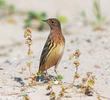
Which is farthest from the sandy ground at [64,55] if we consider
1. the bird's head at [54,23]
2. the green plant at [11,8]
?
the bird's head at [54,23]

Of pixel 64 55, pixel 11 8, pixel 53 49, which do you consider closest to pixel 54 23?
pixel 53 49

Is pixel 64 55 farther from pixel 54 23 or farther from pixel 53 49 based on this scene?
pixel 53 49

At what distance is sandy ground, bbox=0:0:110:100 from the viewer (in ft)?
16.8

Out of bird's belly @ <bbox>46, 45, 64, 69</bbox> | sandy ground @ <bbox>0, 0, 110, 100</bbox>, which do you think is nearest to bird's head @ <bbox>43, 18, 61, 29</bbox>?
bird's belly @ <bbox>46, 45, 64, 69</bbox>

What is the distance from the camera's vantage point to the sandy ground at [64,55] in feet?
16.8

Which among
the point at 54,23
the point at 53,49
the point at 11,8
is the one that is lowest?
the point at 53,49

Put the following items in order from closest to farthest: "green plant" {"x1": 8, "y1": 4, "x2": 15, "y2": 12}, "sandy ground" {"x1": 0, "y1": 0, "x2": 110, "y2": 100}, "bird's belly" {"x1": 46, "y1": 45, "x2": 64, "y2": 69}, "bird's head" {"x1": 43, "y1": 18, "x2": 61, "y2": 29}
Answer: "sandy ground" {"x1": 0, "y1": 0, "x2": 110, "y2": 100} → "bird's belly" {"x1": 46, "y1": 45, "x2": 64, "y2": 69} → "bird's head" {"x1": 43, "y1": 18, "x2": 61, "y2": 29} → "green plant" {"x1": 8, "y1": 4, "x2": 15, "y2": 12}

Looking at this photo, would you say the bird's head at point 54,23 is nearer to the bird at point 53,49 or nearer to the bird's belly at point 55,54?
the bird at point 53,49

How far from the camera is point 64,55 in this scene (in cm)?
776

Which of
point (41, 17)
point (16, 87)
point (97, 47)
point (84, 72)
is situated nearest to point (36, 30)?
point (41, 17)

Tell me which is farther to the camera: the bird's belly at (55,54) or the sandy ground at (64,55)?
the bird's belly at (55,54)

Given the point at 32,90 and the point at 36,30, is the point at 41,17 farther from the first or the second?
the point at 32,90

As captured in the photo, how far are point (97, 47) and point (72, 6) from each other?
19.7 feet

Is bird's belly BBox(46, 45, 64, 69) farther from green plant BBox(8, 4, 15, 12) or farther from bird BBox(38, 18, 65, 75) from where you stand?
green plant BBox(8, 4, 15, 12)
